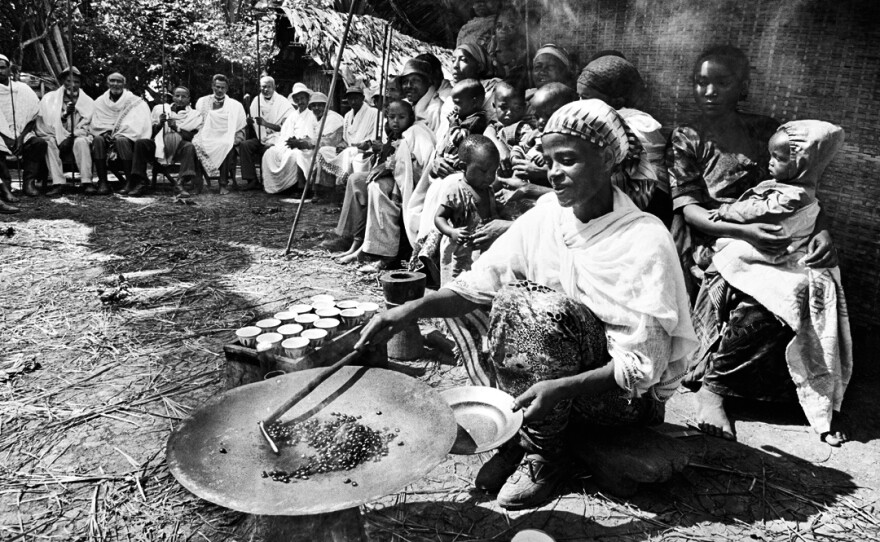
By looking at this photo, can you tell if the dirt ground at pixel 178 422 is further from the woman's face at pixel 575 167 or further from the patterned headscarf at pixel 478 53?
the patterned headscarf at pixel 478 53

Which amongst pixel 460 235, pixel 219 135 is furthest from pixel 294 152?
pixel 460 235

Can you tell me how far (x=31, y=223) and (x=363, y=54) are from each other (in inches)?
236

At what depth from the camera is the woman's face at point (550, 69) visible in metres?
4.57

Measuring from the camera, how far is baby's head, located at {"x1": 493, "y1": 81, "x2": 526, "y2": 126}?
15.0 feet

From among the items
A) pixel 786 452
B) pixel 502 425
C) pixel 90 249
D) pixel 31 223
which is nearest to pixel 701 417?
pixel 786 452

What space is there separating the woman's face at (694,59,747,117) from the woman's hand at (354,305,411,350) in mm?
2477

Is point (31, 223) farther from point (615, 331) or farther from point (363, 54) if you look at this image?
point (615, 331)

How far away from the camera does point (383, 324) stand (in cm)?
231

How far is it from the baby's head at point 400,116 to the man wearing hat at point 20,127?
6.82 m

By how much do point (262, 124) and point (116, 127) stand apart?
2522 mm

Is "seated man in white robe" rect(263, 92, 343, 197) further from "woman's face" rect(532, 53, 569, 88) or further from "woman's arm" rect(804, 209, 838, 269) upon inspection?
"woman's arm" rect(804, 209, 838, 269)

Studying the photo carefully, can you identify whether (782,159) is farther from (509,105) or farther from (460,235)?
(509,105)

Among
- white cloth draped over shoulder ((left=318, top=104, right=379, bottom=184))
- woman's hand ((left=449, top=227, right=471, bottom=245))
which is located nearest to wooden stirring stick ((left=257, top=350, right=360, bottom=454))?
woman's hand ((left=449, top=227, right=471, bottom=245))

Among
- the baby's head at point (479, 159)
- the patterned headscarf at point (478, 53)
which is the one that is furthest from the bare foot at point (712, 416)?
the patterned headscarf at point (478, 53)
